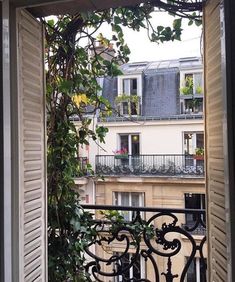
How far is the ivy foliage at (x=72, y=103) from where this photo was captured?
62.1 inches

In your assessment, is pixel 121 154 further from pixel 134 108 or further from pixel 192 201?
pixel 192 201

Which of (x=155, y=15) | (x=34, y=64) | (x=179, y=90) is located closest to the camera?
(x=34, y=64)

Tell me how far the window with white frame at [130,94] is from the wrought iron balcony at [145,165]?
28 cm

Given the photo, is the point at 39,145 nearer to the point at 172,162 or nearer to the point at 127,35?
the point at 127,35

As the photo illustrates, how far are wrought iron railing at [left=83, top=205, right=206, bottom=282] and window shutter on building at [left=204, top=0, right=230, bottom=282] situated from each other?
0.44m

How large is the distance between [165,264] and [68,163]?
0.73m

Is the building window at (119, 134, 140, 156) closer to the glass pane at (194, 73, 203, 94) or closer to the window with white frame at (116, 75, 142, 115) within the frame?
the window with white frame at (116, 75, 142, 115)

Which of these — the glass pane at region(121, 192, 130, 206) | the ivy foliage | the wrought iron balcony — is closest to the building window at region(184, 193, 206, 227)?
the wrought iron balcony

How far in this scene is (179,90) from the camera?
1.90 meters

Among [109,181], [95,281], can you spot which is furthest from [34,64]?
[95,281]

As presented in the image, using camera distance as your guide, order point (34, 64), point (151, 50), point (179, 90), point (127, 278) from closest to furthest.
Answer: point (34, 64) < point (151, 50) < point (127, 278) < point (179, 90)

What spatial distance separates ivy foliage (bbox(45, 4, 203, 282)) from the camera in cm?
158

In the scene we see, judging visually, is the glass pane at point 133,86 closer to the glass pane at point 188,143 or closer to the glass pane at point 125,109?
the glass pane at point 125,109

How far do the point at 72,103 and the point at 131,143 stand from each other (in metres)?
0.47
